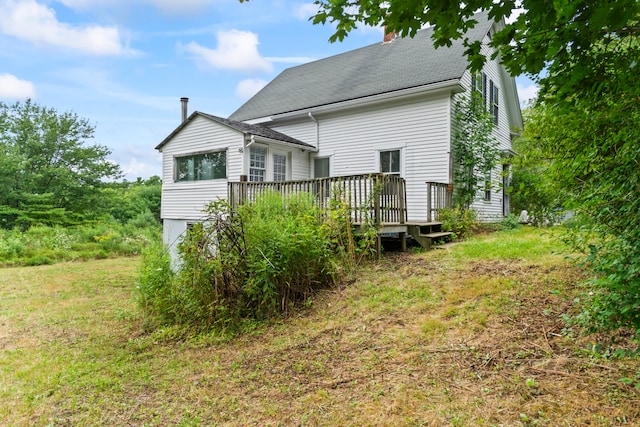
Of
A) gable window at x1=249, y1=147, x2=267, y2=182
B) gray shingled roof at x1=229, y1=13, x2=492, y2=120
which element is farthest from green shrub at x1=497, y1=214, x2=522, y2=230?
gable window at x1=249, y1=147, x2=267, y2=182

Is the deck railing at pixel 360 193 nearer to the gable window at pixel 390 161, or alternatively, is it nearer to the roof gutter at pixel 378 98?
the gable window at pixel 390 161

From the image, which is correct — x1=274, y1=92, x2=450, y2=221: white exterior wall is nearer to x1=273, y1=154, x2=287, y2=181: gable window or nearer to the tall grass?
x1=273, y1=154, x2=287, y2=181: gable window

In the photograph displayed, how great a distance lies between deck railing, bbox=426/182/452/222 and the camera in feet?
30.3

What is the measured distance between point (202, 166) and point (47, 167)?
46.9 ft

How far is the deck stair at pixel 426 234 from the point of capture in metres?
7.65

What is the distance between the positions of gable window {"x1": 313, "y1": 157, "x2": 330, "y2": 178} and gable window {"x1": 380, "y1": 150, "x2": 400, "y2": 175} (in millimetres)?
2067

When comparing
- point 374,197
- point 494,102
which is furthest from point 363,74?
point 374,197

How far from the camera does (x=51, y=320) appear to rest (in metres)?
5.71

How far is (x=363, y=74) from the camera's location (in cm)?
1272

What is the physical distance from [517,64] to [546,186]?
136cm

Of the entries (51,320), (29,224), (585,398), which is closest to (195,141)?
(51,320)

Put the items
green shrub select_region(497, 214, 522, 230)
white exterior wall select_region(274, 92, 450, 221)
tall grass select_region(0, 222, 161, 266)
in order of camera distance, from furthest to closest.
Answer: tall grass select_region(0, 222, 161, 266) → green shrub select_region(497, 214, 522, 230) → white exterior wall select_region(274, 92, 450, 221)

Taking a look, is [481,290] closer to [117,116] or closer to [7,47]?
[7,47]

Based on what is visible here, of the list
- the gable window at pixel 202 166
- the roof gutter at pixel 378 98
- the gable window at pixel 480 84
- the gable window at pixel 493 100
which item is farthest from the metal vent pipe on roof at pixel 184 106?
the gable window at pixel 493 100
